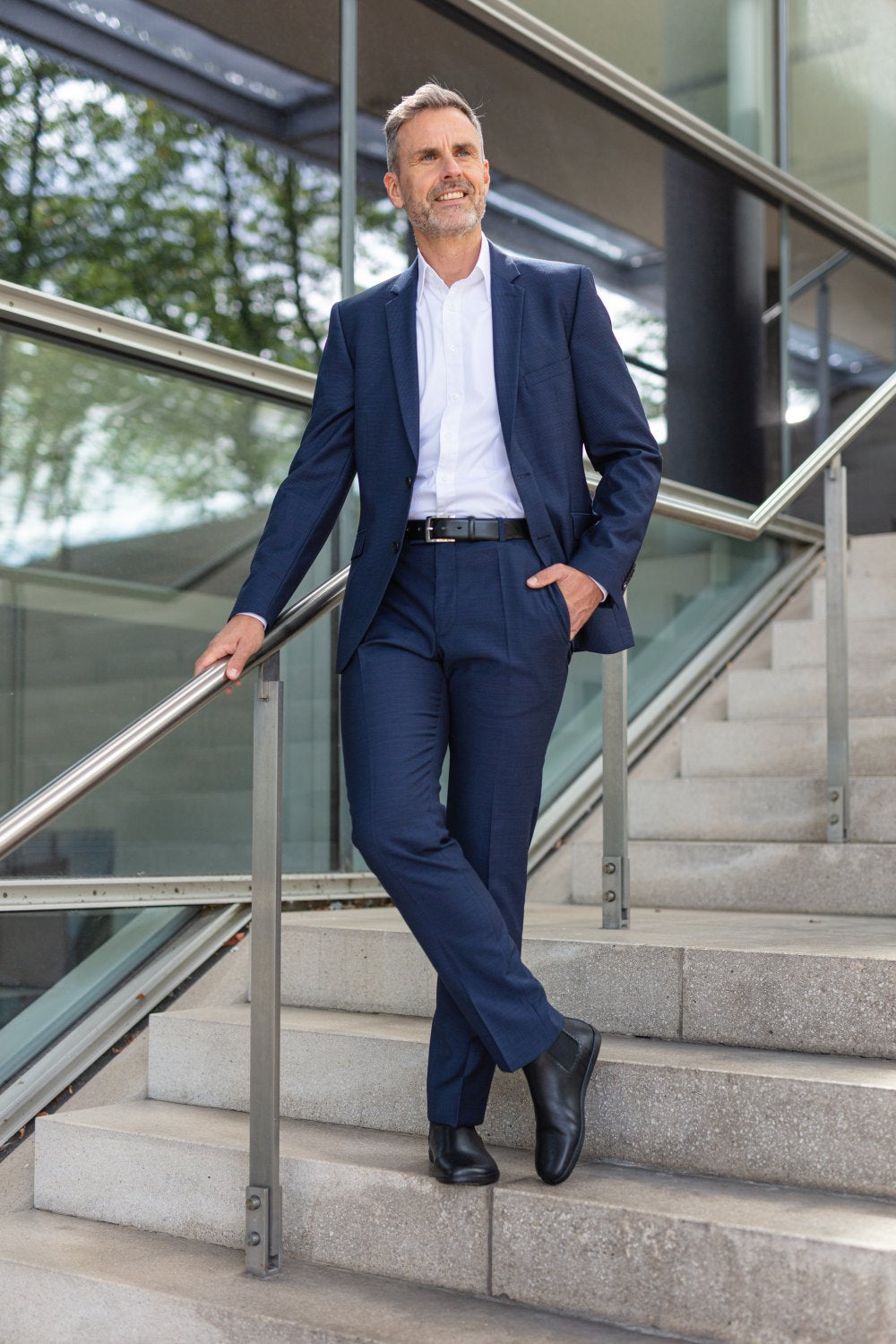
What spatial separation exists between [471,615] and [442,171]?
68 cm

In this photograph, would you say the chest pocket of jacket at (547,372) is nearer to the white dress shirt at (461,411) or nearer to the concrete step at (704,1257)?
the white dress shirt at (461,411)

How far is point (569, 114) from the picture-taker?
5.16 m

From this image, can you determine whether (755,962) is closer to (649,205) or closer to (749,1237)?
(749,1237)

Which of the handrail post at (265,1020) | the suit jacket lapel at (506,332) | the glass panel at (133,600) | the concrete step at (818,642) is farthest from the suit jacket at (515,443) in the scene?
the concrete step at (818,642)

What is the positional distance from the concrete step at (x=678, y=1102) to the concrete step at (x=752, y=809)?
1276 millimetres

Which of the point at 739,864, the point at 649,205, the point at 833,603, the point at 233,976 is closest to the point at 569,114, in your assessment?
the point at 649,205

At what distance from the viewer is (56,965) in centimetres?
339

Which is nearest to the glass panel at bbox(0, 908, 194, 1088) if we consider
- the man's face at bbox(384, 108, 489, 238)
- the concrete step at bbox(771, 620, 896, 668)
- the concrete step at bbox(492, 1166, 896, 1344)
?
the concrete step at bbox(492, 1166, 896, 1344)

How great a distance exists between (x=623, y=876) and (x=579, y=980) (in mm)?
436

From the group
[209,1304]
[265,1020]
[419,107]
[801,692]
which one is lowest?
[209,1304]

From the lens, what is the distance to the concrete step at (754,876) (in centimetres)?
346

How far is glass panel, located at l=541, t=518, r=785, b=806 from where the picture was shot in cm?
466

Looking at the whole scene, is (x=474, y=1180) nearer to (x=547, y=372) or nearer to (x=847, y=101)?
(x=547, y=372)

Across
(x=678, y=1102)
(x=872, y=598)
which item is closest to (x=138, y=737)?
(x=678, y=1102)
